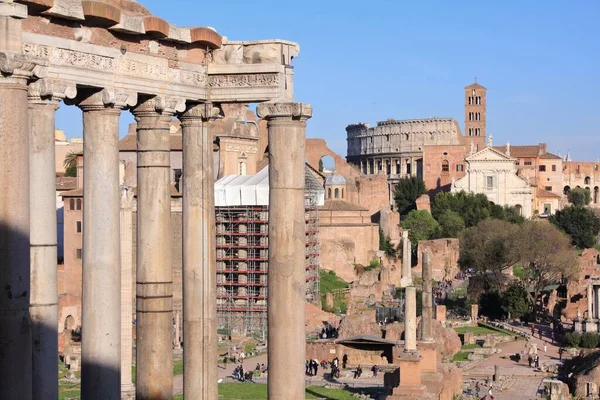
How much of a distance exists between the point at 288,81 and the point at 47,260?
271cm

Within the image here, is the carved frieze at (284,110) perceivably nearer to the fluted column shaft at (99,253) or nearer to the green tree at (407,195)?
the fluted column shaft at (99,253)

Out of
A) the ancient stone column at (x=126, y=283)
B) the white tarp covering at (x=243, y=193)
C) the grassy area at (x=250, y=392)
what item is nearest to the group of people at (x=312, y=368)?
the grassy area at (x=250, y=392)

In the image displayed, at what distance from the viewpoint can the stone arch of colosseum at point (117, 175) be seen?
320 inches

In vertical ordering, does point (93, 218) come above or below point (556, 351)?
above

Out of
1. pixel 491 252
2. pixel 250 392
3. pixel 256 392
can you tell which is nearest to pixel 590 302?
pixel 491 252

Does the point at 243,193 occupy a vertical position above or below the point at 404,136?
below

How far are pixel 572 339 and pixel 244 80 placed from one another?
1445 inches

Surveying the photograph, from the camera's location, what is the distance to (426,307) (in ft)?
118

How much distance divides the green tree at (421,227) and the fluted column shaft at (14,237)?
6857cm

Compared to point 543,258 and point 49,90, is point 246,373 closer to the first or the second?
point 543,258

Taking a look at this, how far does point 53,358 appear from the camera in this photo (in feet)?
29.7

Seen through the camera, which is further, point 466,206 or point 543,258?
point 466,206

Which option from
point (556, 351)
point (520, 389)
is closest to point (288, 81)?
point (520, 389)

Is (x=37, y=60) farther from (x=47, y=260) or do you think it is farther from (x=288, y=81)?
(x=288, y=81)
